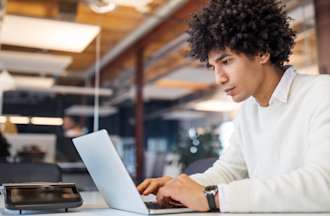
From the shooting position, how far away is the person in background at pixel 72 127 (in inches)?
217

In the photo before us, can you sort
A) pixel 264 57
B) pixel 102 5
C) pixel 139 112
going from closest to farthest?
pixel 264 57 < pixel 102 5 < pixel 139 112

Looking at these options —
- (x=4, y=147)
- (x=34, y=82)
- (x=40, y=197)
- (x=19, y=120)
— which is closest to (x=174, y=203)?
(x=40, y=197)

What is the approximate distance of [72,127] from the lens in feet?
20.0

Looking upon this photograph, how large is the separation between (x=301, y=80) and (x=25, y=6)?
3.94 m

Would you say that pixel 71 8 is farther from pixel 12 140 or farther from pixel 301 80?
pixel 301 80

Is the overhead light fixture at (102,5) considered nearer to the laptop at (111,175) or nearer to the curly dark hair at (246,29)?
the curly dark hair at (246,29)

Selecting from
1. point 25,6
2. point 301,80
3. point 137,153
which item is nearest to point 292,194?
point 301,80

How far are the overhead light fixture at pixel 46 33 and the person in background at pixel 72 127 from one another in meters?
1.20

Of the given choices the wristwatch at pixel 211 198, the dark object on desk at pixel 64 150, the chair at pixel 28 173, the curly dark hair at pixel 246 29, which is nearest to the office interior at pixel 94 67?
the dark object on desk at pixel 64 150

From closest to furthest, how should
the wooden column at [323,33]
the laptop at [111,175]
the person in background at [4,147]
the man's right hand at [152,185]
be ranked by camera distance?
1. the laptop at [111,175]
2. the man's right hand at [152,185]
3. the wooden column at [323,33]
4. the person in background at [4,147]

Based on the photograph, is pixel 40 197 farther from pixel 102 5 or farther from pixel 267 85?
pixel 102 5

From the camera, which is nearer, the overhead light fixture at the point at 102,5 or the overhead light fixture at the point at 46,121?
the overhead light fixture at the point at 102,5

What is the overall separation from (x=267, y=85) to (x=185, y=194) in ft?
1.73

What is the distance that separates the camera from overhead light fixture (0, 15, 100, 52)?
13.0ft
